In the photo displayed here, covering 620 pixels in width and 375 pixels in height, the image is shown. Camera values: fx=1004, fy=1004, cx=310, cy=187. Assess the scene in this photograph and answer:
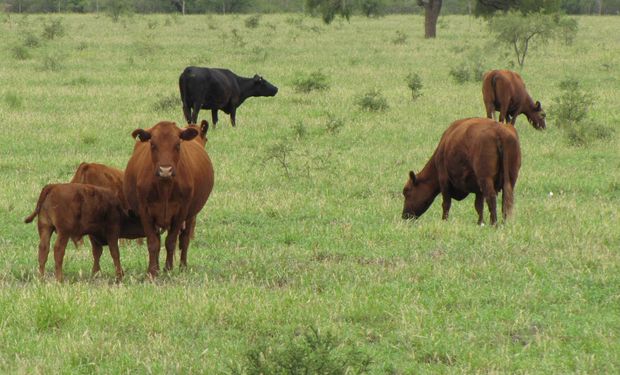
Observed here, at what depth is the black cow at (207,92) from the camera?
2012cm

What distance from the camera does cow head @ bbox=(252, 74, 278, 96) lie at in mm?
22469

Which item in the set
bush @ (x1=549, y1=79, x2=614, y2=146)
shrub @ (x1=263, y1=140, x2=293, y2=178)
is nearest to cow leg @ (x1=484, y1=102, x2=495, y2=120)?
bush @ (x1=549, y1=79, x2=614, y2=146)

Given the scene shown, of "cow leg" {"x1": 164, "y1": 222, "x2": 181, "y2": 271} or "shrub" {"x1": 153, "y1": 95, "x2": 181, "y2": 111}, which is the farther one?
"shrub" {"x1": 153, "y1": 95, "x2": 181, "y2": 111}

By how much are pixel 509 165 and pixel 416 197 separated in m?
1.34

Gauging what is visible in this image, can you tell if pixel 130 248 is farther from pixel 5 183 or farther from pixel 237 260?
pixel 5 183

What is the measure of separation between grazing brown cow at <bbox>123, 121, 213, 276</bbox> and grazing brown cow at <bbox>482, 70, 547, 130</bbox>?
11.7 metres

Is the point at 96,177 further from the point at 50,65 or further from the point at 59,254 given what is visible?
the point at 50,65

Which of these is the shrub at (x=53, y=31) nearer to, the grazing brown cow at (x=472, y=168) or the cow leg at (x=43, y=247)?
the grazing brown cow at (x=472, y=168)

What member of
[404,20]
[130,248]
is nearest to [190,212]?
[130,248]

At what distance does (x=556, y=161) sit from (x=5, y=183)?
8.37 metres

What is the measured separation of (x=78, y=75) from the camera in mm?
27234

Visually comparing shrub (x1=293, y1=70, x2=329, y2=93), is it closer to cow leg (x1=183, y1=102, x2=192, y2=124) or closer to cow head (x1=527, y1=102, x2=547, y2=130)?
cow leg (x1=183, y1=102, x2=192, y2=124)

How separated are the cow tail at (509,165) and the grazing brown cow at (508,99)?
8839 mm

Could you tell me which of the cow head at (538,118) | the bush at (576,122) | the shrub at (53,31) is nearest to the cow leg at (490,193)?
the bush at (576,122)
